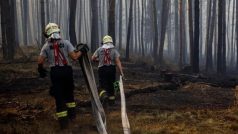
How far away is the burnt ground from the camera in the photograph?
764cm

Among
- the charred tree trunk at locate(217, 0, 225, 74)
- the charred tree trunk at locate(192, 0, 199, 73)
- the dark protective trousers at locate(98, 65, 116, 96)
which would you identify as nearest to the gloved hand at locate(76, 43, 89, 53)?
the dark protective trousers at locate(98, 65, 116, 96)

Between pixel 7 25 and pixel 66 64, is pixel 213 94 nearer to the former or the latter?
pixel 66 64

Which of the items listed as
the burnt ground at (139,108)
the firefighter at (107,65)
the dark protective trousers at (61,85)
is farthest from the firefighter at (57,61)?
the firefighter at (107,65)

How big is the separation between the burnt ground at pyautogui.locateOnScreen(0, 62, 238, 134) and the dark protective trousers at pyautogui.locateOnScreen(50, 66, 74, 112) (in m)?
0.46

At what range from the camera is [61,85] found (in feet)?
25.7

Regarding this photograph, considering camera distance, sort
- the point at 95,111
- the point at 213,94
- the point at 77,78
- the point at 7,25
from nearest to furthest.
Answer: the point at 95,111 → the point at 213,94 → the point at 77,78 → the point at 7,25

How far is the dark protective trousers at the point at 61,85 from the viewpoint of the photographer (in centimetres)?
773

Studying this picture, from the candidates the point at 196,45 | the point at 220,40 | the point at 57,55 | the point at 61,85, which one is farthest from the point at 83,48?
the point at 220,40

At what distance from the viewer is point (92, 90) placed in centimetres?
661

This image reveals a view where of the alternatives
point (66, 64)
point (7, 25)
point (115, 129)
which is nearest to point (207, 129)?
point (115, 129)

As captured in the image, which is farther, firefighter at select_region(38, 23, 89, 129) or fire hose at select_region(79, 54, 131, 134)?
firefighter at select_region(38, 23, 89, 129)

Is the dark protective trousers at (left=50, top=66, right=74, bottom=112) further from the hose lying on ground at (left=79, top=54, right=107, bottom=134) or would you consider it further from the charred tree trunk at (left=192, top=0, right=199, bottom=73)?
the charred tree trunk at (left=192, top=0, right=199, bottom=73)

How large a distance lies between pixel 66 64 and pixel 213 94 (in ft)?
24.4

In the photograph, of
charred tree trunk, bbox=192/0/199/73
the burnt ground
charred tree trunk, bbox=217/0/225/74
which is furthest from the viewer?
charred tree trunk, bbox=217/0/225/74
